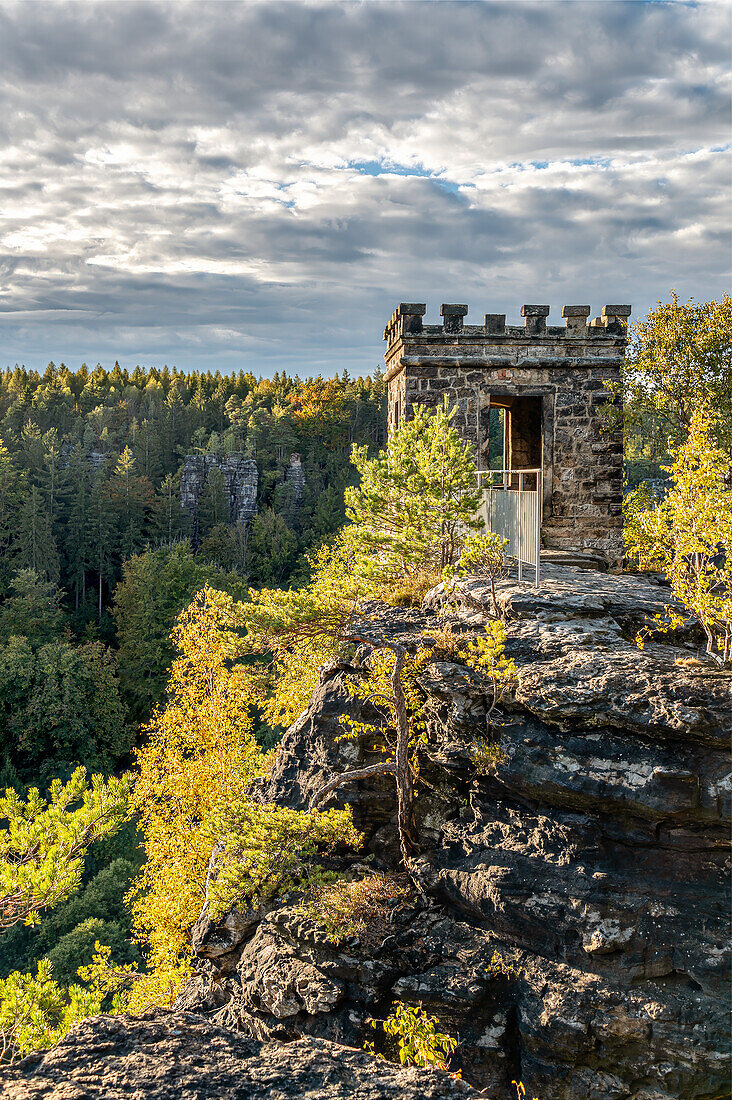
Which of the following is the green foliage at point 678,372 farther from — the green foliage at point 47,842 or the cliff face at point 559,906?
the green foliage at point 47,842

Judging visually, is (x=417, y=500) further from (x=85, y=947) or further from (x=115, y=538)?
(x=115, y=538)

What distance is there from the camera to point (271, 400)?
3565 inches

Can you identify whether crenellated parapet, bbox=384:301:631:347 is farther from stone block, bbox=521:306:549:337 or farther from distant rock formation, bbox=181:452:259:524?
distant rock formation, bbox=181:452:259:524

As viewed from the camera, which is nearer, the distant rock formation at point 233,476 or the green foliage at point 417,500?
the green foliage at point 417,500

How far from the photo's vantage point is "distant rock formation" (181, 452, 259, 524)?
7400cm

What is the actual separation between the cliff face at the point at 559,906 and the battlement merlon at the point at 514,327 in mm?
7561

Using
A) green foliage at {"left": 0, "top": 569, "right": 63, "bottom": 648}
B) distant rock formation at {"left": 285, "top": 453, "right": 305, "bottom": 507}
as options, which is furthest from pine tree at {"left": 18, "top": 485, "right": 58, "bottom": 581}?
distant rock formation at {"left": 285, "top": 453, "right": 305, "bottom": 507}

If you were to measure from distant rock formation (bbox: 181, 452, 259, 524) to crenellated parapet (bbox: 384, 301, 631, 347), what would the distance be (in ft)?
196

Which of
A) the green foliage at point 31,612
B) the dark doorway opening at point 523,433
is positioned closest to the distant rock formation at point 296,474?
the green foliage at point 31,612

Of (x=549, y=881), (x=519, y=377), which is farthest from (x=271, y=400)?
(x=549, y=881)

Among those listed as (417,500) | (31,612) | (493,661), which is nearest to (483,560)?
(417,500)

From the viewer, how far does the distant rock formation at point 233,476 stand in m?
74.0

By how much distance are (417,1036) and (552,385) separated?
1230 cm

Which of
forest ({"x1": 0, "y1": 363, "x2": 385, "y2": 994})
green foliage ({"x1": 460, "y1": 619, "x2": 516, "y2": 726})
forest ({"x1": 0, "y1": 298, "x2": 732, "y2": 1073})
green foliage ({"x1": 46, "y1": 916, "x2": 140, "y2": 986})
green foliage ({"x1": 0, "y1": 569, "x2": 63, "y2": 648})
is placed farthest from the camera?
green foliage ({"x1": 0, "y1": 569, "x2": 63, "y2": 648})
